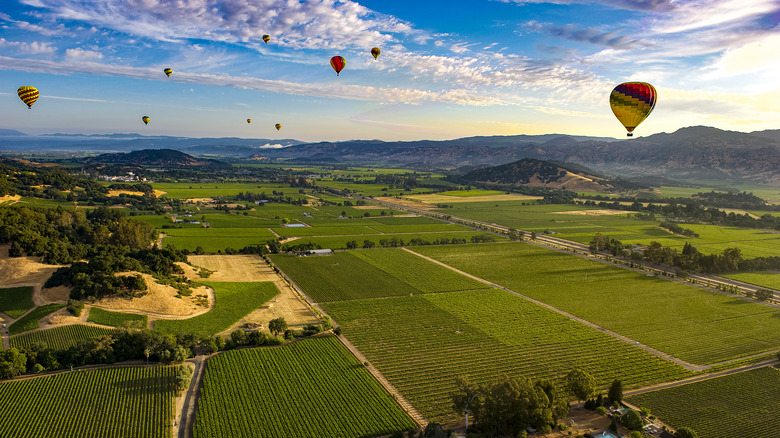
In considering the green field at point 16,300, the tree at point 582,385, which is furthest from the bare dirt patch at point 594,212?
the green field at point 16,300

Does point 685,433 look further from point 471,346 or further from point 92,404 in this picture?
point 92,404

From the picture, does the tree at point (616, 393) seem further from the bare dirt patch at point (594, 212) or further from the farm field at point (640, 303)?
the bare dirt patch at point (594, 212)

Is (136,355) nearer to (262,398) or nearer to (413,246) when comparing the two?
(262,398)

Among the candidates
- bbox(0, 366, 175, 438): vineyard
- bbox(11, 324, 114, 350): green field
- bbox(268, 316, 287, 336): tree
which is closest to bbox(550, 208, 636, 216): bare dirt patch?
bbox(268, 316, 287, 336): tree

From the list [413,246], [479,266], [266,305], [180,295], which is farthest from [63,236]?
[479,266]

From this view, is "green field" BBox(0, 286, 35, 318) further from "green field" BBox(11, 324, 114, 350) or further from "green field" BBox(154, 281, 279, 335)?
"green field" BBox(154, 281, 279, 335)
